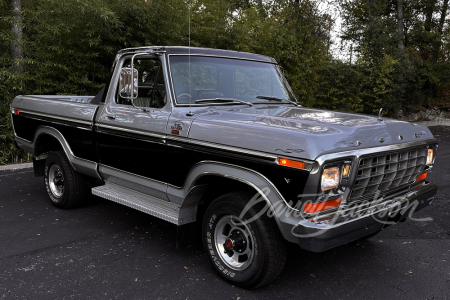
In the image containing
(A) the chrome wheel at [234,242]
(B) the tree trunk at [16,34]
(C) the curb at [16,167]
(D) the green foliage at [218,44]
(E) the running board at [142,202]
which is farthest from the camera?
(B) the tree trunk at [16,34]

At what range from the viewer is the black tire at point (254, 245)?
3139mm

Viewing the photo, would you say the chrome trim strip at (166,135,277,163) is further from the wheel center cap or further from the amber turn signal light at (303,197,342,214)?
the wheel center cap

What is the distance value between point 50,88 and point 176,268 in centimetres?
668

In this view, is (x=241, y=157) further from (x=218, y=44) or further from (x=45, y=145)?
(x=218, y=44)

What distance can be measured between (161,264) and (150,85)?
186cm

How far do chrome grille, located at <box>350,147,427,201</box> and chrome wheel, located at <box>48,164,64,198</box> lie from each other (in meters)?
4.13

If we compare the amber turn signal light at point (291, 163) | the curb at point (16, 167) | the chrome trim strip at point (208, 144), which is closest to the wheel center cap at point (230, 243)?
the chrome trim strip at point (208, 144)

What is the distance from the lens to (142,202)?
4137 mm

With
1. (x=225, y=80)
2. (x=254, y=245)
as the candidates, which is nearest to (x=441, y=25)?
(x=225, y=80)

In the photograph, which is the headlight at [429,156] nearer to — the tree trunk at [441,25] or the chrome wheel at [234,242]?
the chrome wheel at [234,242]

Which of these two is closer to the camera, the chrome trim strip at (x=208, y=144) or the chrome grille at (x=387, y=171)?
the chrome trim strip at (x=208, y=144)

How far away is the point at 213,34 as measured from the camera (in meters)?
10.9

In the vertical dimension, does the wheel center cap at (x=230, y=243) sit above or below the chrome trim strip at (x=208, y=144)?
below

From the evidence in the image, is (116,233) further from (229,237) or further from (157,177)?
(229,237)
